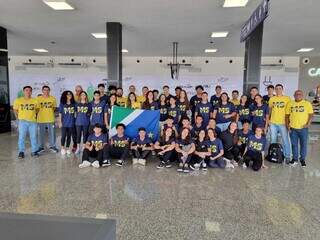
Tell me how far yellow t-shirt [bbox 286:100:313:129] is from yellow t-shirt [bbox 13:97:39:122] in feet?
17.3

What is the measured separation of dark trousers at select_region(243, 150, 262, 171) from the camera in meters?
5.16

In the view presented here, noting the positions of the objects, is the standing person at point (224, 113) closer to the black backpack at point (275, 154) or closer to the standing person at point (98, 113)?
the black backpack at point (275, 154)

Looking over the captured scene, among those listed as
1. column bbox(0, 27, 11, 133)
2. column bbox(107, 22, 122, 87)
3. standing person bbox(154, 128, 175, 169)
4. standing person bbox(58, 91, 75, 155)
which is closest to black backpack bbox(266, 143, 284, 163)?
standing person bbox(154, 128, 175, 169)

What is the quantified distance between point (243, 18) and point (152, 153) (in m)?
4.24

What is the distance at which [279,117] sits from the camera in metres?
5.78

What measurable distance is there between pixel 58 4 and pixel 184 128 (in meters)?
3.91

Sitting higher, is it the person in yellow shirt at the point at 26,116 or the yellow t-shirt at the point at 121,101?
the yellow t-shirt at the point at 121,101

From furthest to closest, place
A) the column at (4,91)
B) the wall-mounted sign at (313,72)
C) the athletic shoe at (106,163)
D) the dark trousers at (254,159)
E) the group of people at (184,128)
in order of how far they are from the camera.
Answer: the wall-mounted sign at (313,72), the column at (4,91), the group of people at (184,128), the athletic shoe at (106,163), the dark trousers at (254,159)

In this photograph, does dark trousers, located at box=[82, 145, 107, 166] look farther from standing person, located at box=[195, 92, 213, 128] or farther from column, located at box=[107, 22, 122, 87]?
column, located at box=[107, 22, 122, 87]

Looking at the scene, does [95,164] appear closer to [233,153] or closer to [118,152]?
[118,152]

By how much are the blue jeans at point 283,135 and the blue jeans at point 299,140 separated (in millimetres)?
152

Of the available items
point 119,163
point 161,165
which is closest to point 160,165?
point 161,165

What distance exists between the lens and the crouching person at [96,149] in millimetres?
5297

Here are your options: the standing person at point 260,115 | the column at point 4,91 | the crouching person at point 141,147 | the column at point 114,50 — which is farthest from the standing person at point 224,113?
the column at point 4,91
